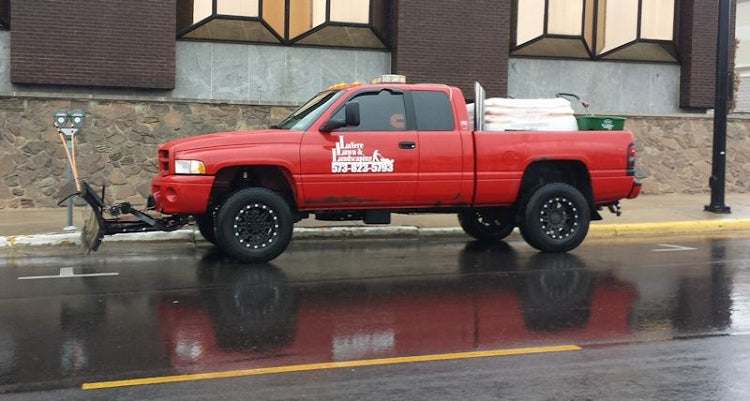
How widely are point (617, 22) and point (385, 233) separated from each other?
8800 mm

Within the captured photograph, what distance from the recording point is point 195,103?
1406cm

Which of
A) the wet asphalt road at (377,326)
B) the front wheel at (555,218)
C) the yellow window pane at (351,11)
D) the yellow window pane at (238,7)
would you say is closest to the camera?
the wet asphalt road at (377,326)

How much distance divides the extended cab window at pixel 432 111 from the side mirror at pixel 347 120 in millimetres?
946

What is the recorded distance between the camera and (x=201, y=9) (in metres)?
14.9

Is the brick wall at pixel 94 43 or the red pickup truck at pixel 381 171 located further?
the brick wall at pixel 94 43

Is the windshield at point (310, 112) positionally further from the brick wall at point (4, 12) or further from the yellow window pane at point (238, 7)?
the brick wall at point (4, 12)

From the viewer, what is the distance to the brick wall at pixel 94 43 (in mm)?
13570

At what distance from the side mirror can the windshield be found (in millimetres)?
252

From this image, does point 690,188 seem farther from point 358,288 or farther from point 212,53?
point 358,288

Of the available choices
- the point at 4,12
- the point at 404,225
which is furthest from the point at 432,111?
the point at 4,12

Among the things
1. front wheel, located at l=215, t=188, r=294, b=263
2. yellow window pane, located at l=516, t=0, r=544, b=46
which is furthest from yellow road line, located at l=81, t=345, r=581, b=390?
yellow window pane, located at l=516, t=0, r=544, b=46

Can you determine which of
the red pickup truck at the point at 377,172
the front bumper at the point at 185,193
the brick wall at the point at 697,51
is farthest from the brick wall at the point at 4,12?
the brick wall at the point at 697,51

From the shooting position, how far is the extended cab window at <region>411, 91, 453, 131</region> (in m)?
9.57

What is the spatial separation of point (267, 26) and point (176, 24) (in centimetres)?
169
